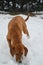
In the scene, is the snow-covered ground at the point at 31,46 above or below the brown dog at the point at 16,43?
below

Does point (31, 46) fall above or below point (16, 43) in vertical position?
below

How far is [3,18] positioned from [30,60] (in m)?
5.54

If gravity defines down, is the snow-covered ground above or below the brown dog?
below

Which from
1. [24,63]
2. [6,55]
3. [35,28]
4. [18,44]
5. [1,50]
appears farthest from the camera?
[35,28]

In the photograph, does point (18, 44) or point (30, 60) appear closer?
point (18, 44)

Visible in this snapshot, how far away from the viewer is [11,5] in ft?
41.6

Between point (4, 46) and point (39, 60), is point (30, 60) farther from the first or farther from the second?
point (4, 46)

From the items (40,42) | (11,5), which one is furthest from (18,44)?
(11,5)

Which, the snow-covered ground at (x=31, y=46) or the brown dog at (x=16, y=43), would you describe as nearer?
the brown dog at (x=16, y=43)

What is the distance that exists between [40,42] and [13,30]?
163 cm

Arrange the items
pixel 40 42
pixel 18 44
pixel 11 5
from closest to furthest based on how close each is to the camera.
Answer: pixel 18 44 < pixel 40 42 < pixel 11 5

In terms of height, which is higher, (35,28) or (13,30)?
(13,30)

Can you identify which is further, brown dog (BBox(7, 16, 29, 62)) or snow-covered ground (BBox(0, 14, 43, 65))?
snow-covered ground (BBox(0, 14, 43, 65))

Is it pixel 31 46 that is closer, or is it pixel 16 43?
pixel 16 43
